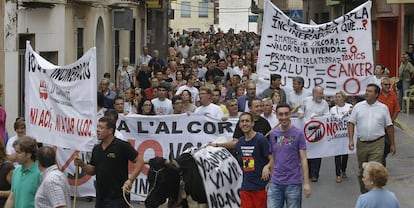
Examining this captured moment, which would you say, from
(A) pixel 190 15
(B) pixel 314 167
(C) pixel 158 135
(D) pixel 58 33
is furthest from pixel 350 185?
(A) pixel 190 15

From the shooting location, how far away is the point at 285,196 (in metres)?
11.0

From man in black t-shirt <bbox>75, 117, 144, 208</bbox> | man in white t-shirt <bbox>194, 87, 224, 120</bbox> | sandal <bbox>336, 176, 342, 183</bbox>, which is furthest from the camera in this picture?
sandal <bbox>336, 176, 342, 183</bbox>

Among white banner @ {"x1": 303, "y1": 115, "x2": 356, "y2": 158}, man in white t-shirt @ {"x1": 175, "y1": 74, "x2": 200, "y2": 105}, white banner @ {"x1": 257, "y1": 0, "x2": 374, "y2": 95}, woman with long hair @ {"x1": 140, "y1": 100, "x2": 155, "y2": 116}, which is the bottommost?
white banner @ {"x1": 303, "y1": 115, "x2": 356, "y2": 158}

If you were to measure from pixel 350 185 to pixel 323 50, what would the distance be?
214 centimetres

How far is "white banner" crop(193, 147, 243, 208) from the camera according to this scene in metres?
10.8

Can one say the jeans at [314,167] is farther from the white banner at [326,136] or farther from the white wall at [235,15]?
the white wall at [235,15]

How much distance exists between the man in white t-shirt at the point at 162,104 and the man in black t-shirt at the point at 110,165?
6.05 metres

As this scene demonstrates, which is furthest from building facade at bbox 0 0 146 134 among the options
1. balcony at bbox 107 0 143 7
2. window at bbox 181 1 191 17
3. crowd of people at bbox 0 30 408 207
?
window at bbox 181 1 191 17

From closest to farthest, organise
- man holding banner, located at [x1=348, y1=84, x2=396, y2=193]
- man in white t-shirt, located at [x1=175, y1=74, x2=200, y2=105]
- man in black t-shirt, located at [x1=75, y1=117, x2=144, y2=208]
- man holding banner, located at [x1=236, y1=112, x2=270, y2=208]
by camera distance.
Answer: man in black t-shirt, located at [x1=75, y1=117, x2=144, y2=208] < man holding banner, located at [x1=236, y1=112, x2=270, y2=208] < man holding banner, located at [x1=348, y1=84, x2=396, y2=193] < man in white t-shirt, located at [x1=175, y1=74, x2=200, y2=105]

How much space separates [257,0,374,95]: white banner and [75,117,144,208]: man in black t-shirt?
5.45m

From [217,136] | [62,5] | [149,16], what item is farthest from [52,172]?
[149,16]

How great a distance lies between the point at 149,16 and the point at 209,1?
55264 mm

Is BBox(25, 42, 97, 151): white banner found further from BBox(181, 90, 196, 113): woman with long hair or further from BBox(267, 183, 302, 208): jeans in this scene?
BBox(181, 90, 196, 113): woman with long hair

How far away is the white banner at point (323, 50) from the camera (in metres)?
15.3
